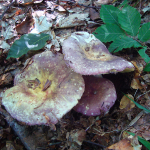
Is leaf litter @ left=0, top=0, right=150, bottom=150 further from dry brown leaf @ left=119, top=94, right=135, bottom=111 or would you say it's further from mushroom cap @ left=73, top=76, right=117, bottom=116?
mushroom cap @ left=73, top=76, right=117, bottom=116

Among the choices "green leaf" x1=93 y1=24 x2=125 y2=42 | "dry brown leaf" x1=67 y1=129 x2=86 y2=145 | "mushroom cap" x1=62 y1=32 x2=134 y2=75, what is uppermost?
"green leaf" x1=93 y1=24 x2=125 y2=42

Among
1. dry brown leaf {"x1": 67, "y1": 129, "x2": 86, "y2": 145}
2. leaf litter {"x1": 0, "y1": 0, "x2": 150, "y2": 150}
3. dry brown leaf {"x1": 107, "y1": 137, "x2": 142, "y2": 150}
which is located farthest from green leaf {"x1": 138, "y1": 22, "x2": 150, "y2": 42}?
dry brown leaf {"x1": 67, "y1": 129, "x2": 86, "y2": 145}

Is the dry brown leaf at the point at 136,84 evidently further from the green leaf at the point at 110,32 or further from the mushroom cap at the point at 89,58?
the green leaf at the point at 110,32

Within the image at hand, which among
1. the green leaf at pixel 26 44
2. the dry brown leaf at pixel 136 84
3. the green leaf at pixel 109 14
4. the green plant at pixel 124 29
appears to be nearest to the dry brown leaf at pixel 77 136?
the dry brown leaf at pixel 136 84

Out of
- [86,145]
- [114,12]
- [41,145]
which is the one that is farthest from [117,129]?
[114,12]

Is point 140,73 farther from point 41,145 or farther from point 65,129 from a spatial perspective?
point 41,145

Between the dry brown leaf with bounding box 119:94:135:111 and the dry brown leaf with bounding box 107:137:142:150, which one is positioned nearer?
the dry brown leaf with bounding box 107:137:142:150

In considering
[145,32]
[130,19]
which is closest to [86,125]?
[145,32]
